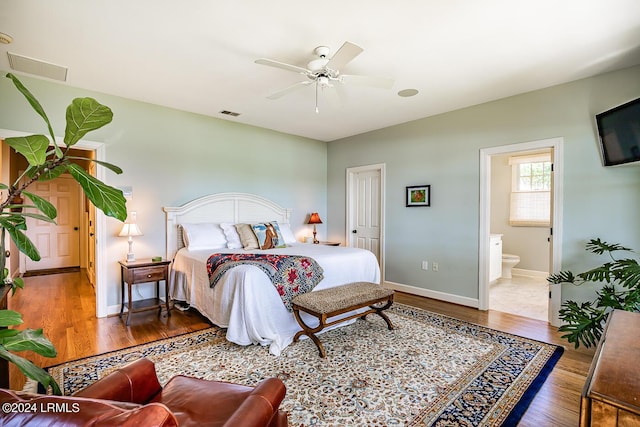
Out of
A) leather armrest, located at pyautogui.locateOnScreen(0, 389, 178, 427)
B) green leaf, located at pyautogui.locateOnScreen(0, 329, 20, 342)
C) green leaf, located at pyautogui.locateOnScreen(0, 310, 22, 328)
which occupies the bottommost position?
leather armrest, located at pyautogui.locateOnScreen(0, 389, 178, 427)

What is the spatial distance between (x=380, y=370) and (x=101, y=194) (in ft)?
7.32

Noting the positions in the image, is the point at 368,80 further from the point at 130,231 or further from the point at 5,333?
the point at 130,231

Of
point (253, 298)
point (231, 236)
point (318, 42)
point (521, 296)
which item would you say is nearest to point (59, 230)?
point (231, 236)

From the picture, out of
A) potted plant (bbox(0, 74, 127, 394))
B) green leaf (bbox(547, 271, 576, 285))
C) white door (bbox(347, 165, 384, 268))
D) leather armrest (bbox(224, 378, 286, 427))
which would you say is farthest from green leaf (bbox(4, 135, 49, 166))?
white door (bbox(347, 165, 384, 268))

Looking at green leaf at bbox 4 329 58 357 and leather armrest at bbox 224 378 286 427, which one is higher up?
green leaf at bbox 4 329 58 357

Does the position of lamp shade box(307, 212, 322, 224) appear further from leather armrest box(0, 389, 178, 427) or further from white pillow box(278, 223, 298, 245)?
leather armrest box(0, 389, 178, 427)

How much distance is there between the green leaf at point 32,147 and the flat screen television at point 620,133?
3.71 m

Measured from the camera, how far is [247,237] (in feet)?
13.6

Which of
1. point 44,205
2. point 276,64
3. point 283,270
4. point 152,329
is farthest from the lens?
point 152,329

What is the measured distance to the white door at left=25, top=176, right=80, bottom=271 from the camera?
6.38 meters

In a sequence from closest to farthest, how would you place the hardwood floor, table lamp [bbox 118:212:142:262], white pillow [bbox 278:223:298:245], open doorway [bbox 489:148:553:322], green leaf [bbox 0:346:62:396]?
green leaf [bbox 0:346:62:396] → the hardwood floor → table lamp [bbox 118:212:142:262] → white pillow [bbox 278:223:298:245] → open doorway [bbox 489:148:553:322]

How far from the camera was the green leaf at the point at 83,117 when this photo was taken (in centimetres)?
89

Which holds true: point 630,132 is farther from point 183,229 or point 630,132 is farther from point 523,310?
point 183,229

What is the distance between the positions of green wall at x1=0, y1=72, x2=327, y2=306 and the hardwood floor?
0.57 meters
